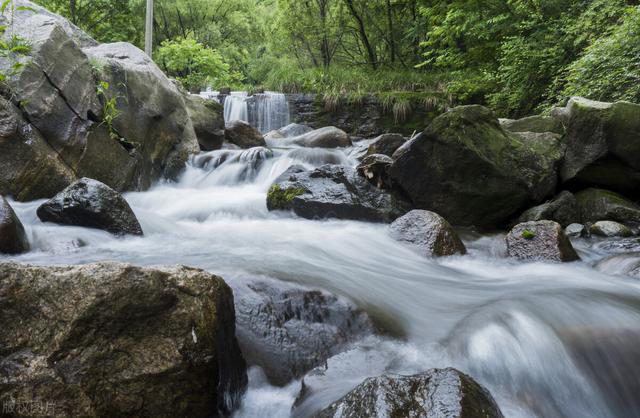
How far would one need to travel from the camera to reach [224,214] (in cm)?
673

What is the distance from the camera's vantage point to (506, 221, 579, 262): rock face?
16.6 ft

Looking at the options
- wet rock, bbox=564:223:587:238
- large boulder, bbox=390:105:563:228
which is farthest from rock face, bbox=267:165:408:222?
wet rock, bbox=564:223:587:238

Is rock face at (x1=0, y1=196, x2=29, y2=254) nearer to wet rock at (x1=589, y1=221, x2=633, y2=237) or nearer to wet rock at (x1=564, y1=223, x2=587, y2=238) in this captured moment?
wet rock at (x1=564, y1=223, x2=587, y2=238)

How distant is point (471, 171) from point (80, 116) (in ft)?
18.7

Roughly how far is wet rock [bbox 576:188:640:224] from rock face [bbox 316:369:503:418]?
5591 mm

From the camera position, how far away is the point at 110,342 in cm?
203

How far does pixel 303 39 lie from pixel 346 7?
105 inches

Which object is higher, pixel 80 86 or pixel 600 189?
pixel 80 86

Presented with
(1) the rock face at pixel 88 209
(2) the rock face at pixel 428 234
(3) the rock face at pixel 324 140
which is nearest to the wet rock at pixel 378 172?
(2) the rock face at pixel 428 234

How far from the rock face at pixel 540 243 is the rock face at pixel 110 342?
419cm

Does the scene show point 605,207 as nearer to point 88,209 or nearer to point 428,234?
point 428,234

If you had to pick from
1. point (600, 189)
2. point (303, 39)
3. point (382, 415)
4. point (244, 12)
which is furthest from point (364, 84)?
point (244, 12)

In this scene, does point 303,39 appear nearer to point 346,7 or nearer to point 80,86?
point 346,7

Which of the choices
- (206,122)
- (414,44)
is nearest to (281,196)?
(206,122)
